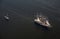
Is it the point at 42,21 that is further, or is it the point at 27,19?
the point at 27,19

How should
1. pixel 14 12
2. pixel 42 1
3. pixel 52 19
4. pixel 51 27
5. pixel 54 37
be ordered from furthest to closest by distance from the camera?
1. pixel 42 1
2. pixel 14 12
3. pixel 52 19
4. pixel 51 27
5. pixel 54 37

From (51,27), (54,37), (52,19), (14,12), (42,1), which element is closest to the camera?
(54,37)

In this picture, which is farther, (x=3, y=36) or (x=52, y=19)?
(x=52, y=19)

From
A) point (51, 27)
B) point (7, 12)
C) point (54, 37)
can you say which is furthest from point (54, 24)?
point (7, 12)

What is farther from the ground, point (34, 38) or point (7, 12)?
point (7, 12)

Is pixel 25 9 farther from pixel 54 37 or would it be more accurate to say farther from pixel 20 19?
pixel 54 37

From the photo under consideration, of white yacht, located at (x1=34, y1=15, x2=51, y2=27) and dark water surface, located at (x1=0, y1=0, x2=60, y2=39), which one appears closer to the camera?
dark water surface, located at (x1=0, y1=0, x2=60, y2=39)

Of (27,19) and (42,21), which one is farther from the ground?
(27,19)

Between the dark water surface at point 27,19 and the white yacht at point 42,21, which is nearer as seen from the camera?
the dark water surface at point 27,19
